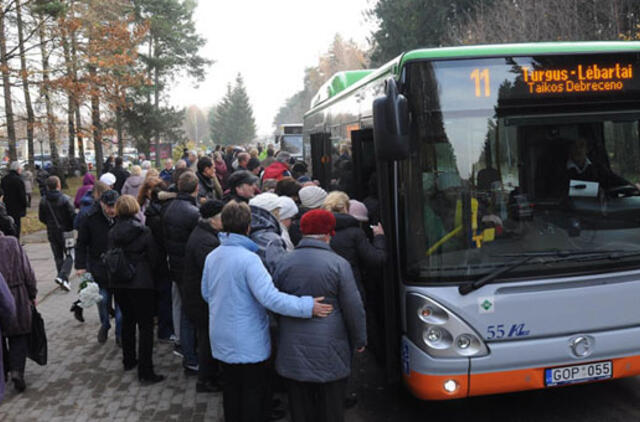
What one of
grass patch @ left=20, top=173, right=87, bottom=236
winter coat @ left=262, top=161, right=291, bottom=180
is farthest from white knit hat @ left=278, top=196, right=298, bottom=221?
grass patch @ left=20, top=173, right=87, bottom=236

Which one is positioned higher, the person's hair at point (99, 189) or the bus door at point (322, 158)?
the bus door at point (322, 158)

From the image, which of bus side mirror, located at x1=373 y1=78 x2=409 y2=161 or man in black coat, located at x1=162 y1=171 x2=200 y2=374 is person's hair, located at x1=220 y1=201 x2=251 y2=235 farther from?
man in black coat, located at x1=162 y1=171 x2=200 y2=374

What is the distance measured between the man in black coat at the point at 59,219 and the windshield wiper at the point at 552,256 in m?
7.68

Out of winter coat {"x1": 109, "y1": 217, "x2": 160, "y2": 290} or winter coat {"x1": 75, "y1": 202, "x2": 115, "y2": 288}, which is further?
winter coat {"x1": 75, "y1": 202, "x2": 115, "y2": 288}

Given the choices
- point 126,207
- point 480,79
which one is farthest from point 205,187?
point 480,79

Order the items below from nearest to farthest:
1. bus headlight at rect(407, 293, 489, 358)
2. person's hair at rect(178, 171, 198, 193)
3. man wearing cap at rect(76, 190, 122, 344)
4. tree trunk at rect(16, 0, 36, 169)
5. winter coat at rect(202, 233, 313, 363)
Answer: winter coat at rect(202, 233, 313, 363) → bus headlight at rect(407, 293, 489, 358) → person's hair at rect(178, 171, 198, 193) → man wearing cap at rect(76, 190, 122, 344) → tree trunk at rect(16, 0, 36, 169)

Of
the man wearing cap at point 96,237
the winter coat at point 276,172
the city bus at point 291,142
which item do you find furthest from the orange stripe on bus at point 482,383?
the city bus at point 291,142

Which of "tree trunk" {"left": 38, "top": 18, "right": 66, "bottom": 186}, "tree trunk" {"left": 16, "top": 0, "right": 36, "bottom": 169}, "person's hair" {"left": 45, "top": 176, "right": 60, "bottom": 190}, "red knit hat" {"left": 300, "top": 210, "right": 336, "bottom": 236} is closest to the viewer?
"red knit hat" {"left": 300, "top": 210, "right": 336, "bottom": 236}

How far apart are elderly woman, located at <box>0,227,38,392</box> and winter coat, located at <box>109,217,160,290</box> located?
2.65 ft

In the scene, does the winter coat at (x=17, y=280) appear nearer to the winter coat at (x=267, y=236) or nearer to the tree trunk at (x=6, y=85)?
the winter coat at (x=267, y=236)

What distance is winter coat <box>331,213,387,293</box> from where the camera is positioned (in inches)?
197

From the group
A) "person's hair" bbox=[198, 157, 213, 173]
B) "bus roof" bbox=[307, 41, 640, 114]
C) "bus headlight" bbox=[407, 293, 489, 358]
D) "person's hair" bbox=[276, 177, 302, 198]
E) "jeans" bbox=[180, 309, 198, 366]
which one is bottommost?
"jeans" bbox=[180, 309, 198, 366]

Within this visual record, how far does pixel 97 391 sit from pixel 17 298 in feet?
3.85

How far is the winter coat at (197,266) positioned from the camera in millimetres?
5492
